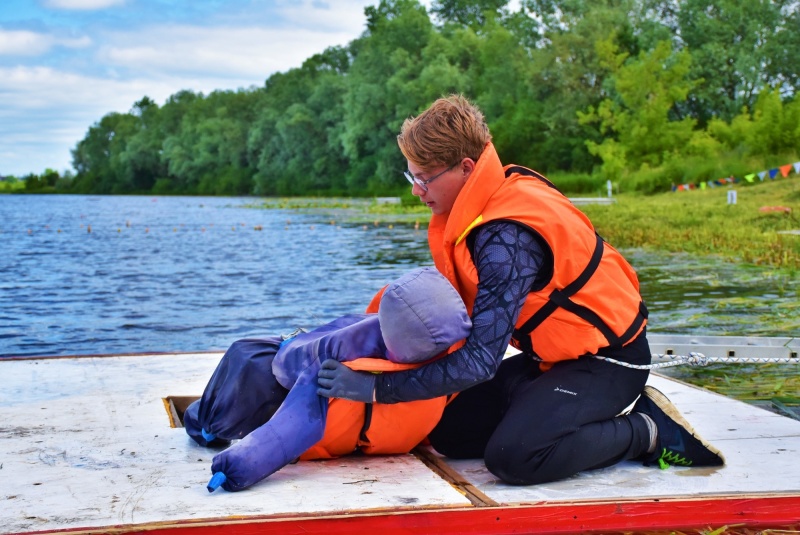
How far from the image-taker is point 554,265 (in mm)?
3182

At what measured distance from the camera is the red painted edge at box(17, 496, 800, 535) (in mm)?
2678

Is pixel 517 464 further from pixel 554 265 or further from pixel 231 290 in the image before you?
pixel 231 290

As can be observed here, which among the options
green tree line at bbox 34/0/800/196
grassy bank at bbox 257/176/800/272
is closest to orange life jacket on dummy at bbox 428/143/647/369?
grassy bank at bbox 257/176/800/272

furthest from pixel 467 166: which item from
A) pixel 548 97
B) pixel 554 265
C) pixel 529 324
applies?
pixel 548 97

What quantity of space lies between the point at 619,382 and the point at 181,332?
717cm

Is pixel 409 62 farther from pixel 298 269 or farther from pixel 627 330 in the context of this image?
pixel 627 330

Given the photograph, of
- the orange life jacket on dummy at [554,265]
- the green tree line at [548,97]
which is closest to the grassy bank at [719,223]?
the green tree line at [548,97]

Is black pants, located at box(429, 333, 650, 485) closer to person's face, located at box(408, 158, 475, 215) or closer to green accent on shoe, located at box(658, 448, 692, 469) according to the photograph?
green accent on shoe, located at box(658, 448, 692, 469)

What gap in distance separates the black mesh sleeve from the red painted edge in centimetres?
45

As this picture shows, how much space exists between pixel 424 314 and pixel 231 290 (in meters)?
11.1

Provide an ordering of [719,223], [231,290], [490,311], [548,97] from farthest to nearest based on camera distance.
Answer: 1. [548,97]
2. [719,223]
3. [231,290]
4. [490,311]

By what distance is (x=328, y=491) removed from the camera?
2994 mm

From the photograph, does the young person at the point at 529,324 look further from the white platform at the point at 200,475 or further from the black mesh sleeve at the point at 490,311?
the white platform at the point at 200,475

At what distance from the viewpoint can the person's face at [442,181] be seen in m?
3.25
